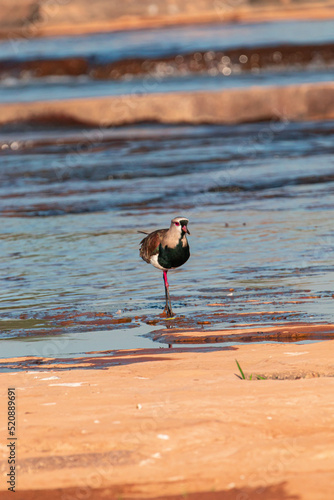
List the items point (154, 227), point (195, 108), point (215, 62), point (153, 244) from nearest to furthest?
1. point (153, 244)
2. point (154, 227)
3. point (195, 108)
4. point (215, 62)

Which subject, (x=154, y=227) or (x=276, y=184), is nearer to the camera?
(x=154, y=227)

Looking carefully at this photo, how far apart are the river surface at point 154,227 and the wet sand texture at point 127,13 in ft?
57.1

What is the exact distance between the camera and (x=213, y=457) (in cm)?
451

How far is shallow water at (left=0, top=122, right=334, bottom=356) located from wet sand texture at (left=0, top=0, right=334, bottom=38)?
19.0 metres

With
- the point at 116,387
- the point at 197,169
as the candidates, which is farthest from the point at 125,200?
the point at 116,387

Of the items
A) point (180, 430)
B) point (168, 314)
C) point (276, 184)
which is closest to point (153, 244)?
point (168, 314)

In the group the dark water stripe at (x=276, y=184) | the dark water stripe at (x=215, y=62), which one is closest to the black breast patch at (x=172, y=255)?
the dark water stripe at (x=276, y=184)

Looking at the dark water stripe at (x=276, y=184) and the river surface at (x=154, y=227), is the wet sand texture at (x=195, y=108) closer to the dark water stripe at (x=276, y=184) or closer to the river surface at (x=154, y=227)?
the river surface at (x=154, y=227)

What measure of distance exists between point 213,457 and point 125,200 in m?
9.07

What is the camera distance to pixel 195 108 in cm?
2073

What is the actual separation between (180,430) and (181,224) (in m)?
2.95

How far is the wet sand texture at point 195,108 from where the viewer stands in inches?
790

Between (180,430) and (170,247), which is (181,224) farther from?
(180,430)

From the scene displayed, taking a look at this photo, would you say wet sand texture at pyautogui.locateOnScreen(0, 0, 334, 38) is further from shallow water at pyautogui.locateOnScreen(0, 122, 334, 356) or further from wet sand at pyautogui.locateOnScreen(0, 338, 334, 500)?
wet sand at pyautogui.locateOnScreen(0, 338, 334, 500)
